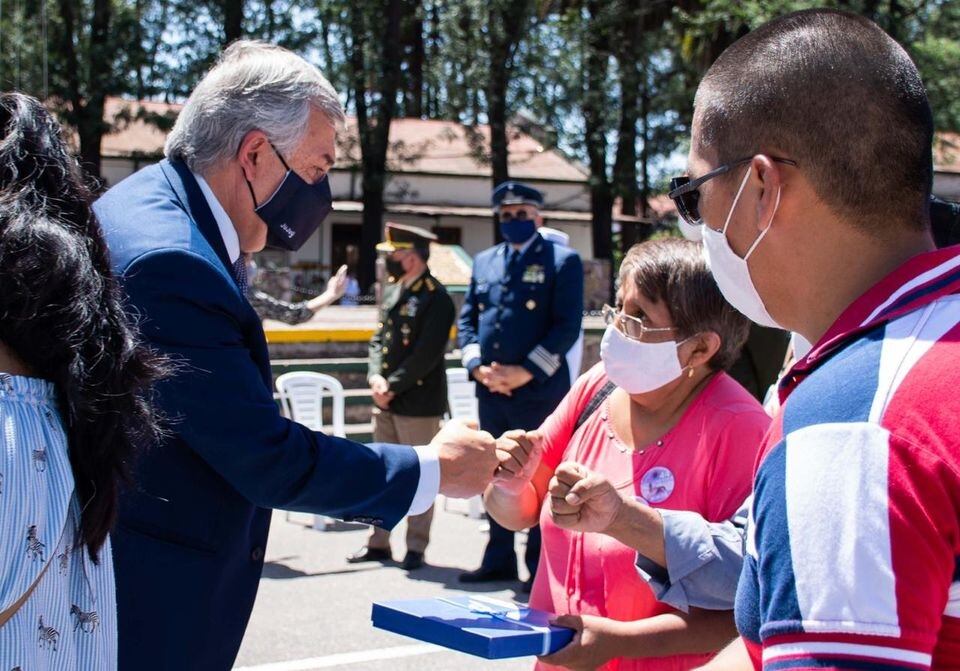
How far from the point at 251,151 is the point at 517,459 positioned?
3.33 feet

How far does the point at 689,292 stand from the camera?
2.61 m

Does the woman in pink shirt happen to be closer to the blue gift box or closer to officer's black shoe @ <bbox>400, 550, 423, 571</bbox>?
the blue gift box

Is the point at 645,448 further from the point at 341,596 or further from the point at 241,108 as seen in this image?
the point at 341,596

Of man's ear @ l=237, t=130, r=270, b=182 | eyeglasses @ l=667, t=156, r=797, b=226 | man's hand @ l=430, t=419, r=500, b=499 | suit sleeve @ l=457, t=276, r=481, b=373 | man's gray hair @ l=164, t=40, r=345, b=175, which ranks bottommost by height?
suit sleeve @ l=457, t=276, r=481, b=373

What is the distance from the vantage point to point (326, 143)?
2803 millimetres

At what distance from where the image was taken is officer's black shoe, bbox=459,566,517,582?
249 inches

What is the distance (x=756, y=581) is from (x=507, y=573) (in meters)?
5.27

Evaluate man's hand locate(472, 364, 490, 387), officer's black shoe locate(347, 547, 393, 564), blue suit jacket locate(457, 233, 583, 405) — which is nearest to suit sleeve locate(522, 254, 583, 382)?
blue suit jacket locate(457, 233, 583, 405)

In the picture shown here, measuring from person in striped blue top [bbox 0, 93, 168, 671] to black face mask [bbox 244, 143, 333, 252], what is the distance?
3.33 feet

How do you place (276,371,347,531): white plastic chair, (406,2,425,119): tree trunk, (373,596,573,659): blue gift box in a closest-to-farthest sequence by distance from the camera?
(373,596,573,659): blue gift box < (276,371,347,531): white plastic chair < (406,2,425,119): tree trunk

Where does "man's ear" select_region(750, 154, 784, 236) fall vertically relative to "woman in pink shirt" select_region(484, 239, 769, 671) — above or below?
above

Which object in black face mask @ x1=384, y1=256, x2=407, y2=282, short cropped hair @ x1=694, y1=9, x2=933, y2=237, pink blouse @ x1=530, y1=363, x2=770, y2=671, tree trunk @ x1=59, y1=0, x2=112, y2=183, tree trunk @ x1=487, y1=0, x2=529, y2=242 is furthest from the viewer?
tree trunk @ x1=487, y1=0, x2=529, y2=242

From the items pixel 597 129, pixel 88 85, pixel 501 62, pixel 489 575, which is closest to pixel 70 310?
pixel 489 575

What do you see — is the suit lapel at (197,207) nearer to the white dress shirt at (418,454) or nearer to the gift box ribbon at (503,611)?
the white dress shirt at (418,454)
